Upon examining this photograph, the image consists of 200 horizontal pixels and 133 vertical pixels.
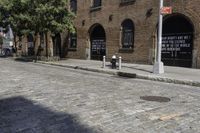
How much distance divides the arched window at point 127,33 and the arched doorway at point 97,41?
2944 millimetres

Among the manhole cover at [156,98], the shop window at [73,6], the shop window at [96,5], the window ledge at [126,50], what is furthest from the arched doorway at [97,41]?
the manhole cover at [156,98]

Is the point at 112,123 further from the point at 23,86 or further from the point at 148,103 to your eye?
the point at 23,86

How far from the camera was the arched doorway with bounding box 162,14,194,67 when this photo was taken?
18797 mm

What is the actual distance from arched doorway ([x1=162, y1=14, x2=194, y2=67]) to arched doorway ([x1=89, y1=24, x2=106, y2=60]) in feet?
23.5

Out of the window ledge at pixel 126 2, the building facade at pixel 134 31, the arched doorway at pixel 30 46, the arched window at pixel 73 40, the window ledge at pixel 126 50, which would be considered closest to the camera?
the building facade at pixel 134 31

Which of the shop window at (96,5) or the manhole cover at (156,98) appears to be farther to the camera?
the shop window at (96,5)

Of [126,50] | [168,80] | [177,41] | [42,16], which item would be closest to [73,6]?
[42,16]

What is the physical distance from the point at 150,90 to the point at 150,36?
10944mm

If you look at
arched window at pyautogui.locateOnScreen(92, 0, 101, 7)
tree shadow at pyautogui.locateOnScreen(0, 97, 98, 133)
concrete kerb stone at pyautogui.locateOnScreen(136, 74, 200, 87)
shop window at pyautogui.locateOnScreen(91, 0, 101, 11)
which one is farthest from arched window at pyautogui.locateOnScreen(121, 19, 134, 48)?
tree shadow at pyautogui.locateOnScreen(0, 97, 98, 133)

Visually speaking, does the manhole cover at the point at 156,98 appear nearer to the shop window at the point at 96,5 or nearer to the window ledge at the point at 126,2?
the window ledge at the point at 126,2

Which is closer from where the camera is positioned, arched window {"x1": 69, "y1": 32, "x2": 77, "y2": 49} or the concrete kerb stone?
the concrete kerb stone

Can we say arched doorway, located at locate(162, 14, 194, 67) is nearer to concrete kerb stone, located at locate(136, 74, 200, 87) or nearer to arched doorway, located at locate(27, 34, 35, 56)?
concrete kerb stone, located at locate(136, 74, 200, 87)

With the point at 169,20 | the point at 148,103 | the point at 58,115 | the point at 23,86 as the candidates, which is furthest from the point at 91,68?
the point at 58,115

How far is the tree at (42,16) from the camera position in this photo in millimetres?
24844
